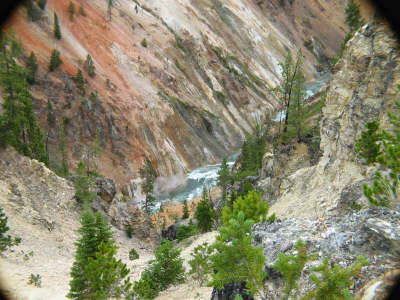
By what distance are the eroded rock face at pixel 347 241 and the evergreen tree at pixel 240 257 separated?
97 cm

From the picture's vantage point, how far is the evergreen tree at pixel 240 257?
19.7 feet

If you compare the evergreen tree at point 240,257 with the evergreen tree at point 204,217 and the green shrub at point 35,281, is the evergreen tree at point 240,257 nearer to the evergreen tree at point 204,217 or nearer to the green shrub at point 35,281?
the green shrub at point 35,281

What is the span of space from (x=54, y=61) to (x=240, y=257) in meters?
38.9

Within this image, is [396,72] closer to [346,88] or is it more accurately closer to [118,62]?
[346,88]

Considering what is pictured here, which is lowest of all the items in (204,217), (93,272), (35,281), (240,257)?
(240,257)

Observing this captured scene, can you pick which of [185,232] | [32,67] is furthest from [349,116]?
[32,67]

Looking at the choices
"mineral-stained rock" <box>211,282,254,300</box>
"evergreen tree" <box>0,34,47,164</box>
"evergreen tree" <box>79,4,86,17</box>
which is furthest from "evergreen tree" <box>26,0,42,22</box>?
"mineral-stained rock" <box>211,282,254,300</box>

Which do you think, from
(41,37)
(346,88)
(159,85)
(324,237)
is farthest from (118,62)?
(324,237)

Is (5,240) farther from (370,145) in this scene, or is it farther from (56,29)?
(56,29)

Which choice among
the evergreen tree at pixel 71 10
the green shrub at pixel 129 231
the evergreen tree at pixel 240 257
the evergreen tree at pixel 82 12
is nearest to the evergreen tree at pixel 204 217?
the green shrub at pixel 129 231

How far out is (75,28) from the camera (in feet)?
150

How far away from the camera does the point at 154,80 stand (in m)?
49.3

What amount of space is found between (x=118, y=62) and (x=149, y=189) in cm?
2065

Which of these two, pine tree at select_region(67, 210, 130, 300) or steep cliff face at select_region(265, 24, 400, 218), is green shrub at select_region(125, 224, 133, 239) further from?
pine tree at select_region(67, 210, 130, 300)
